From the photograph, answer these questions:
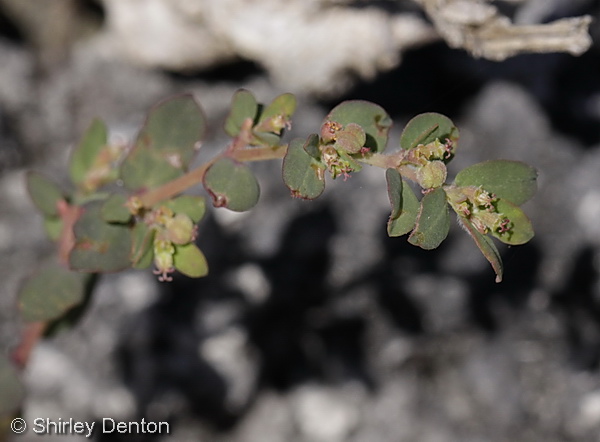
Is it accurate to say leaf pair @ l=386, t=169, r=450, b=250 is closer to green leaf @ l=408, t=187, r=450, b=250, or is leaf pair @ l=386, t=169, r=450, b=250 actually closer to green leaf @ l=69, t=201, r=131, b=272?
green leaf @ l=408, t=187, r=450, b=250

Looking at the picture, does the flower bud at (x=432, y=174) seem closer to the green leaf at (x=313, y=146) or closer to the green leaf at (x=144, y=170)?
the green leaf at (x=313, y=146)

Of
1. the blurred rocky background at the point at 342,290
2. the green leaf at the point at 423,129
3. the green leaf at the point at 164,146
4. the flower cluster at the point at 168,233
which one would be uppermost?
the green leaf at the point at 423,129

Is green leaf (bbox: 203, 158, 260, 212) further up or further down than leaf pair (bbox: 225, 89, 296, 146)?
further down

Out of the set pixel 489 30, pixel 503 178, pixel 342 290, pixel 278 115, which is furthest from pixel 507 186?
pixel 342 290

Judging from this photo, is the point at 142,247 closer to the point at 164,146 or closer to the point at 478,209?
the point at 164,146

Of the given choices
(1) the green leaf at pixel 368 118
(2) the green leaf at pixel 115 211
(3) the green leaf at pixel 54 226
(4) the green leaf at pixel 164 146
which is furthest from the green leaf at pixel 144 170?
(1) the green leaf at pixel 368 118

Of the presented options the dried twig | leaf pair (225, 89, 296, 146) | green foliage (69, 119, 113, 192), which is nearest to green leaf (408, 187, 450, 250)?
leaf pair (225, 89, 296, 146)
